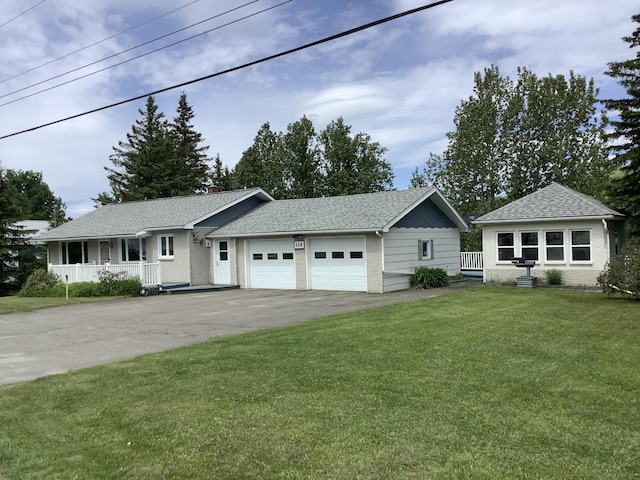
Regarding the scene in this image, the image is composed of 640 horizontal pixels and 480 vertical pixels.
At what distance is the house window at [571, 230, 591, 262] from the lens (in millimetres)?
20531

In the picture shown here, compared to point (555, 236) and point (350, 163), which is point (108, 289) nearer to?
point (555, 236)

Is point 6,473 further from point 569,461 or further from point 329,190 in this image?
point 329,190

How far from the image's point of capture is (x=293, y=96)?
2358 cm

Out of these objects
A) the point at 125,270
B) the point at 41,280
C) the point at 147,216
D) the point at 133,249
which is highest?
the point at 147,216

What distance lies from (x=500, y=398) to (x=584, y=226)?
1735 centimetres

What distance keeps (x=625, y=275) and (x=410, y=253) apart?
861 cm

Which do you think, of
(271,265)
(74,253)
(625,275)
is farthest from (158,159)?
(625,275)

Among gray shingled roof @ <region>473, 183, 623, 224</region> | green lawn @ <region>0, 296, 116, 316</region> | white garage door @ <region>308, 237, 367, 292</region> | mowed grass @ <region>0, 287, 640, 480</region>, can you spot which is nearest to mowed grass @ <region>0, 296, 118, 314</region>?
green lawn @ <region>0, 296, 116, 316</region>

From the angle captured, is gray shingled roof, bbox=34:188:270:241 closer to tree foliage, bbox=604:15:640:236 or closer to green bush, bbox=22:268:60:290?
green bush, bbox=22:268:60:290

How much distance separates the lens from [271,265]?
2291 centimetres

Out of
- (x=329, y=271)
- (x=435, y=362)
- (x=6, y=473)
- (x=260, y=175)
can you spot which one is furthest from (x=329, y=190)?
(x=6, y=473)

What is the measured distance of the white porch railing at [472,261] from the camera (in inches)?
1136

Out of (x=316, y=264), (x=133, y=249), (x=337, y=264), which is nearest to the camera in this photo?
(x=337, y=264)

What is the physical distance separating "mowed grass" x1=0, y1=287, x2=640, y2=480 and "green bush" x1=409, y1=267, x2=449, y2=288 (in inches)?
445
